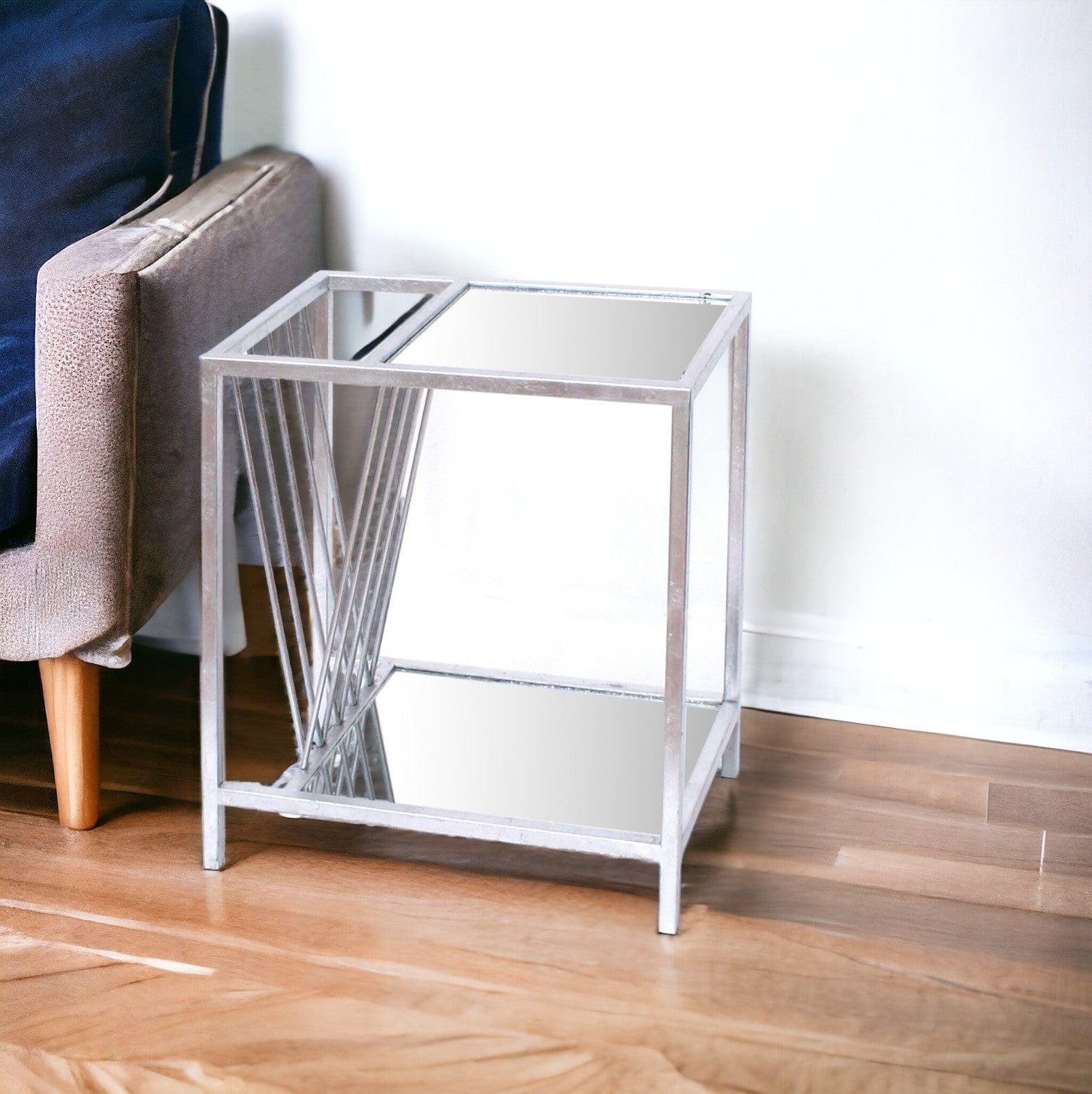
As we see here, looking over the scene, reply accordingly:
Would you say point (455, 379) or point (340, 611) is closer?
point (455, 379)

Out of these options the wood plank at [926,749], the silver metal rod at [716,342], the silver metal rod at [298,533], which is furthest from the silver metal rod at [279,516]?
the wood plank at [926,749]

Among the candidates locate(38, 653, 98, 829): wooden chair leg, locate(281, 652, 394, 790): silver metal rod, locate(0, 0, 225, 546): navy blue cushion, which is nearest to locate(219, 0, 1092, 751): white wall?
locate(0, 0, 225, 546): navy blue cushion

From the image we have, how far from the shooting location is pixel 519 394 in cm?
119

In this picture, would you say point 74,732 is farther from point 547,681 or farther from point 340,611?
A: point 547,681

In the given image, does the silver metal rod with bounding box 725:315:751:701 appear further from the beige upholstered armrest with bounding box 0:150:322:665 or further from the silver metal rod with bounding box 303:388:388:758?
the beige upholstered armrest with bounding box 0:150:322:665

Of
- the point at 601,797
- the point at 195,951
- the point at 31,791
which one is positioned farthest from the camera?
the point at 31,791

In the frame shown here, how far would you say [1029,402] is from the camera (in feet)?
5.23

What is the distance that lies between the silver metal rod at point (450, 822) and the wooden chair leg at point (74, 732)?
0.17 m

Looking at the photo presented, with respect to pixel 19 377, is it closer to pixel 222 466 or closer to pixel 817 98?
pixel 222 466

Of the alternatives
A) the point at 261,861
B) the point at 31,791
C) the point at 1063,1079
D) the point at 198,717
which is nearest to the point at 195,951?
the point at 261,861

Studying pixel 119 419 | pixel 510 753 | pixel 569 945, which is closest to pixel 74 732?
pixel 119 419

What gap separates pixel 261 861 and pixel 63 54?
35.1 inches

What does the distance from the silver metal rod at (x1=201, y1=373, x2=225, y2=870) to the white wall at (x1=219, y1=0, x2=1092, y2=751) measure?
54 cm

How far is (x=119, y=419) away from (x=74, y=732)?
35 centimetres
